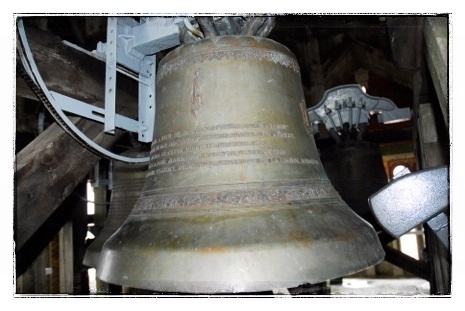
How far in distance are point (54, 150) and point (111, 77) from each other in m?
0.33

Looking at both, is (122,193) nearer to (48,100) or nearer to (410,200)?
(48,100)

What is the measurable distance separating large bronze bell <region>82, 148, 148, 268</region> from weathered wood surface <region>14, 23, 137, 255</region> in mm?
426

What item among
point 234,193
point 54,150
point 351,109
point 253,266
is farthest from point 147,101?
point 351,109

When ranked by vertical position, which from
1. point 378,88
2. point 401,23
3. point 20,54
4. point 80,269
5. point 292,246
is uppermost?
point 378,88

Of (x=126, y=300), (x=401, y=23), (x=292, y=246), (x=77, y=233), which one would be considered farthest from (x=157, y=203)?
(x=77, y=233)

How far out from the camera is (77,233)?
3.18m

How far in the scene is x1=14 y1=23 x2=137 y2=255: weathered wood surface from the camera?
136 centimetres

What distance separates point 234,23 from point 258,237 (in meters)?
0.62

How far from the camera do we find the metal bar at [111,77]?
1389 mm

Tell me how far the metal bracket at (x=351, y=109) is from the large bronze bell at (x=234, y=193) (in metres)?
1.87

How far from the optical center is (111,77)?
1.41 metres

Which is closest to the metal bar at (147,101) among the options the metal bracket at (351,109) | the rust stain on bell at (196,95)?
the rust stain on bell at (196,95)

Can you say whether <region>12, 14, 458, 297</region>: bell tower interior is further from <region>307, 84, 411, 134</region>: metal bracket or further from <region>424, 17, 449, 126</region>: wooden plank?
<region>307, 84, 411, 134</region>: metal bracket

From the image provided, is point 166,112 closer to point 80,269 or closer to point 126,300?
point 126,300
